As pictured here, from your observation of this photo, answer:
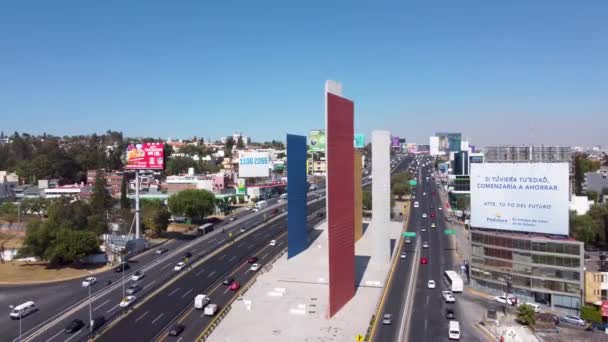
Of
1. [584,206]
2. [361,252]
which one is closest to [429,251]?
[361,252]

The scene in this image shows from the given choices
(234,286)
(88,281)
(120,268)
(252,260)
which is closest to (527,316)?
(234,286)

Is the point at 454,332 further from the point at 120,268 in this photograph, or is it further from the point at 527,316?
the point at 120,268

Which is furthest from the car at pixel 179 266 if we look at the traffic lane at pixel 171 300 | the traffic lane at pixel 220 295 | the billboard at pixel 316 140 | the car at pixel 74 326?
the billboard at pixel 316 140

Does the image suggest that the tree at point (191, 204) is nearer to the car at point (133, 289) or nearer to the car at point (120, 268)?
the car at point (120, 268)

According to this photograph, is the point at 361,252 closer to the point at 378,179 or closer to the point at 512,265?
the point at 378,179

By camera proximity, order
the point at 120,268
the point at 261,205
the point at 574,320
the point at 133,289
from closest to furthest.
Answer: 1. the point at 574,320
2. the point at 133,289
3. the point at 120,268
4. the point at 261,205
